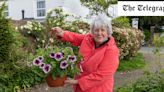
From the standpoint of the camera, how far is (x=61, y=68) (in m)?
3.74

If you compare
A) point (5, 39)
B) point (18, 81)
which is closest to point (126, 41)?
point (18, 81)

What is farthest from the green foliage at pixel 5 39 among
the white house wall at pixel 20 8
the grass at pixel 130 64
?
the white house wall at pixel 20 8

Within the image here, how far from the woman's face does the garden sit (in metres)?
0.26

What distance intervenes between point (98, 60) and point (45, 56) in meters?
0.50

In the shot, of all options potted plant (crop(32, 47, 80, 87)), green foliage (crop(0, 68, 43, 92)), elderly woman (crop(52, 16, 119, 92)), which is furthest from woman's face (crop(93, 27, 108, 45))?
green foliage (crop(0, 68, 43, 92))

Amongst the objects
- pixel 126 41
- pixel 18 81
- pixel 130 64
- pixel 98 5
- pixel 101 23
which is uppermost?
pixel 101 23

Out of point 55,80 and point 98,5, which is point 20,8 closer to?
point 98,5

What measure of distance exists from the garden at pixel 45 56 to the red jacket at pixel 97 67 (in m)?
0.10

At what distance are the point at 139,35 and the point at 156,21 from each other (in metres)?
12.2

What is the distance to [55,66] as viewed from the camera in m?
3.72

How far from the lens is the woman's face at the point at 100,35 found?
3.79 metres

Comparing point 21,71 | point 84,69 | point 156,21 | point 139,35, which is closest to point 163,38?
point 84,69

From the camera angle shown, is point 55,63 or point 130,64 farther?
point 130,64

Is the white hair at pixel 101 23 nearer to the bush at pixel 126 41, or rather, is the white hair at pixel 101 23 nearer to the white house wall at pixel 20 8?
the bush at pixel 126 41
